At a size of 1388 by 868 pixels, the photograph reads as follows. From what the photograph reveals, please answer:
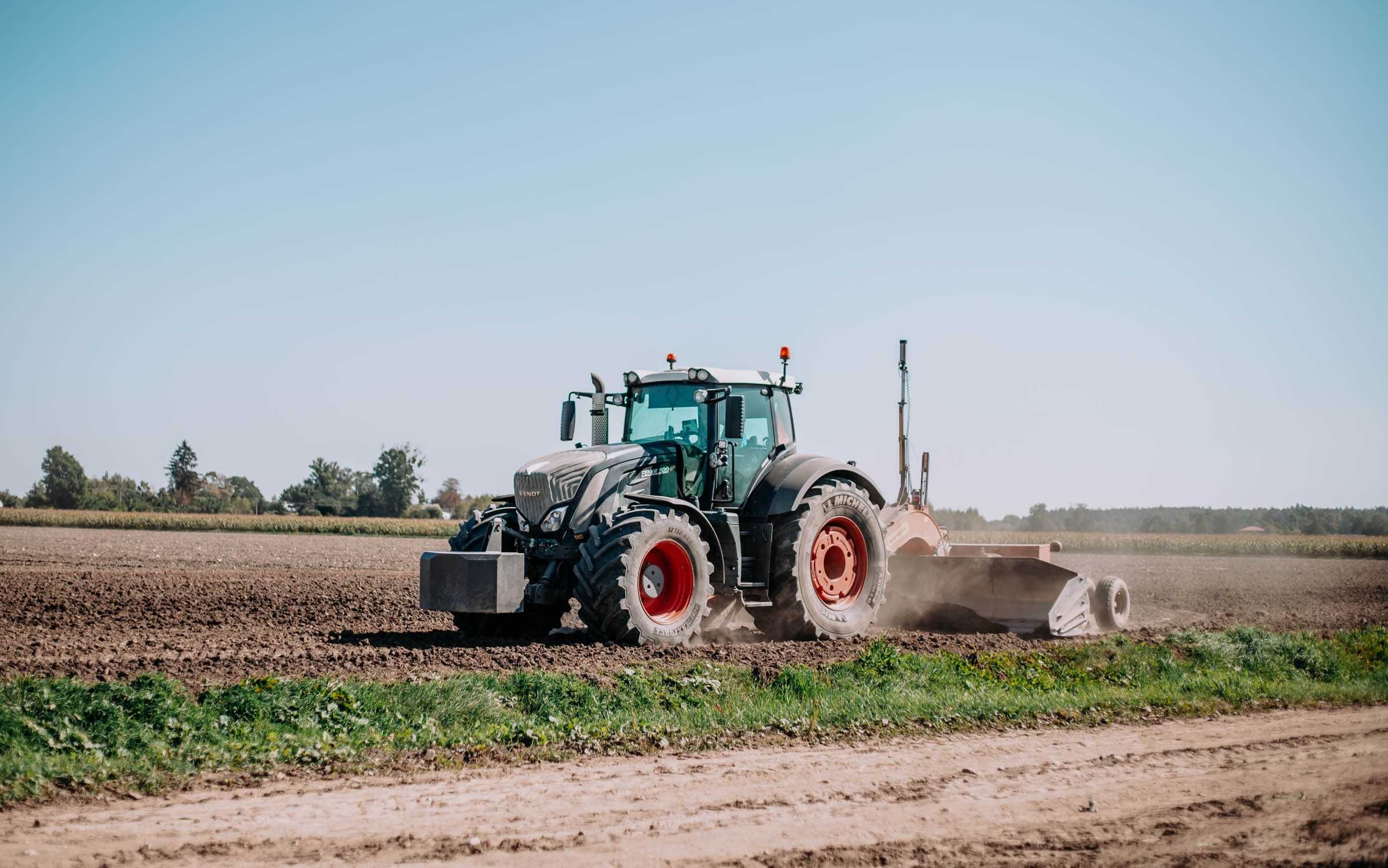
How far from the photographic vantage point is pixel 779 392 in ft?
42.7

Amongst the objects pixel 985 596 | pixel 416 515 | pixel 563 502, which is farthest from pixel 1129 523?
pixel 563 502

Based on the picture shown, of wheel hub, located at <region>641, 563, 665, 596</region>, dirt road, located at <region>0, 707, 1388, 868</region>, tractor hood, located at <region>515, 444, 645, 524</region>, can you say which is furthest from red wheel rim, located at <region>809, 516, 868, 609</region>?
dirt road, located at <region>0, 707, 1388, 868</region>

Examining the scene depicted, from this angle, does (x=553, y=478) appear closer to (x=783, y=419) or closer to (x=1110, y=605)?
(x=783, y=419)

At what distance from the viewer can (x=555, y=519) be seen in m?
11.2

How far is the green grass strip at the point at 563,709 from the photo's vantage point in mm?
6652

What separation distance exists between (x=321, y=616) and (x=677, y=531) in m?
6.12

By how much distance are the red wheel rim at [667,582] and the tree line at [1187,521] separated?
133ft

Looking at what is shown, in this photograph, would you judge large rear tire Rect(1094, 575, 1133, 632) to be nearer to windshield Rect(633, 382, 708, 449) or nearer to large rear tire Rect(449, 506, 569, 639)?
windshield Rect(633, 382, 708, 449)

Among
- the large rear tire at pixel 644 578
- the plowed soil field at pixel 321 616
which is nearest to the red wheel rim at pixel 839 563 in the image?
the plowed soil field at pixel 321 616

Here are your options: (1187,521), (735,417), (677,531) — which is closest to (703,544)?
(677,531)

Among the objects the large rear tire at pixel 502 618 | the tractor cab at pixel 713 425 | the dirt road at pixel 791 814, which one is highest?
the tractor cab at pixel 713 425

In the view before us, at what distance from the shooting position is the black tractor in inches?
421

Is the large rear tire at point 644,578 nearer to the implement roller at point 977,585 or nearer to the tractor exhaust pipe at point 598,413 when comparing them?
the tractor exhaust pipe at point 598,413

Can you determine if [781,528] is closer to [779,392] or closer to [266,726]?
[779,392]
